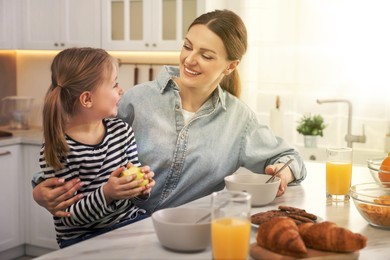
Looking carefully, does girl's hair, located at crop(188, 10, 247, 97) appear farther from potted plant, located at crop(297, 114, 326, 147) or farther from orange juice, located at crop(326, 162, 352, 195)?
potted plant, located at crop(297, 114, 326, 147)

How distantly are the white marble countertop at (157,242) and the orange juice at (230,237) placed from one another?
0.13 meters

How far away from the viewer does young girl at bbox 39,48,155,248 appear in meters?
1.87

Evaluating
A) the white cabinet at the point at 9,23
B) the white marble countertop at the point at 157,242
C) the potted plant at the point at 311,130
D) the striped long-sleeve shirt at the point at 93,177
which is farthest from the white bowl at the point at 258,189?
the white cabinet at the point at 9,23

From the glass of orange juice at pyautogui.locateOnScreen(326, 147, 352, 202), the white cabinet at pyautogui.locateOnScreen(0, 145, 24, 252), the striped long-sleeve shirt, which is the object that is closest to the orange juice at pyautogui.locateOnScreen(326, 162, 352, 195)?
the glass of orange juice at pyautogui.locateOnScreen(326, 147, 352, 202)

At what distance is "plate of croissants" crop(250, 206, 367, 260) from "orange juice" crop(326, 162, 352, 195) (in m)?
0.57

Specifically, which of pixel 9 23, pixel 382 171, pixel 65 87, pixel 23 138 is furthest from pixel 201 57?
pixel 9 23

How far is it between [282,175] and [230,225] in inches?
34.5

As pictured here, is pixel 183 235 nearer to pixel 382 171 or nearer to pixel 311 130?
pixel 382 171

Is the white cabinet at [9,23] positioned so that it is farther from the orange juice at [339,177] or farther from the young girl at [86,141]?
the orange juice at [339,177]

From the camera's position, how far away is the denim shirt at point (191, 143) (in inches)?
84.6

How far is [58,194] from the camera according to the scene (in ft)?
5.96

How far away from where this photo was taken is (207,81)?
7.08 feet

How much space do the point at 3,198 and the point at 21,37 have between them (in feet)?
4.16

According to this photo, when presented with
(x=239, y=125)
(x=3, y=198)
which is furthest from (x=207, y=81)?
(x=3, y=198)
